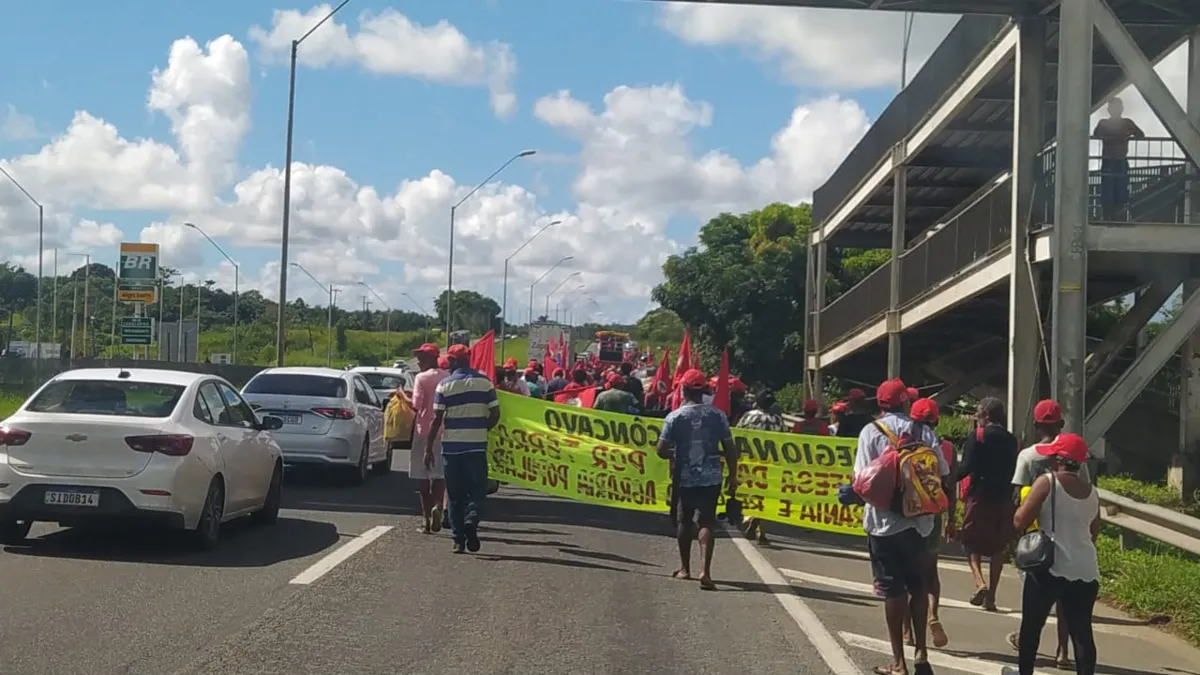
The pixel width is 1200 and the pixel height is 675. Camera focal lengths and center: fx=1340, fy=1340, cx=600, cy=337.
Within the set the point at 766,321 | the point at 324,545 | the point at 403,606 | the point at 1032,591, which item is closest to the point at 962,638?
the point at 1032,591

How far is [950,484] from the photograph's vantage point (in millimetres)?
8773

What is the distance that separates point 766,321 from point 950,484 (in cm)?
3874

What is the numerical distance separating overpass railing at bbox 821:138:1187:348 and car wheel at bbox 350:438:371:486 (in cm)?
864

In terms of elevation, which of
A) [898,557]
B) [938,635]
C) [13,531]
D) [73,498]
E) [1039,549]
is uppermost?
[1039,549]

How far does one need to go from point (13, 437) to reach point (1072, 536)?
7.87 meters

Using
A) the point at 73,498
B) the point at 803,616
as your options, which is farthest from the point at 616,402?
the point at 73,498

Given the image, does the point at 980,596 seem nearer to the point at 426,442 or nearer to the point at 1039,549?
the point at 1039,549

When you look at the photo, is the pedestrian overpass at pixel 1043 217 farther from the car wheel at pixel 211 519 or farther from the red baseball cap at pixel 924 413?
the car wheel at pixel 211 519

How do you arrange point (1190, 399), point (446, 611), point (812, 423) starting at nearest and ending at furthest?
1. point (446, 611)
2. point (812, 423)
3. point (1190, 399)

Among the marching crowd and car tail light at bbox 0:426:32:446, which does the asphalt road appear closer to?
the marching crowd

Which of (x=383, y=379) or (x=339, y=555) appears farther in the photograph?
(x=383, y=379)

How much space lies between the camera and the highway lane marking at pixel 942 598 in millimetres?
9805

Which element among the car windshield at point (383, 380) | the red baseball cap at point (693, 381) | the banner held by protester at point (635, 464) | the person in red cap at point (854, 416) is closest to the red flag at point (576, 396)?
the banner held by protester at point (635, 464)

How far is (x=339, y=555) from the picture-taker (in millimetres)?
11016
